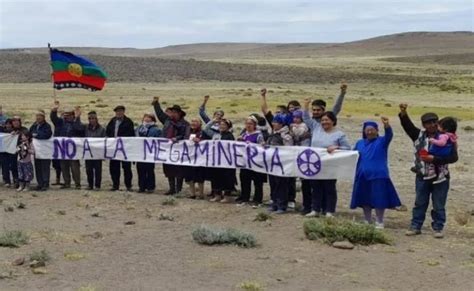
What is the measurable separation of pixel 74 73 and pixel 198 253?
311 inches

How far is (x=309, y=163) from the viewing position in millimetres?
12711

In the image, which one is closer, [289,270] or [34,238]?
[289,270]

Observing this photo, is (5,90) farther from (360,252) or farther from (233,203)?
(360,252)

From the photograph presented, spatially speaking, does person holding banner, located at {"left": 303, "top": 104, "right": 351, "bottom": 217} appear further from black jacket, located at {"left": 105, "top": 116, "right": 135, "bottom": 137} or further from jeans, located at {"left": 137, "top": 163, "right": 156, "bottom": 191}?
black jacket, located at {"left": 105, "top": 116, "right": 135, "bottom": 137}

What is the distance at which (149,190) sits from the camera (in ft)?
50.3

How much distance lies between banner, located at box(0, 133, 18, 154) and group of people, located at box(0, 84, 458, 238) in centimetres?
14

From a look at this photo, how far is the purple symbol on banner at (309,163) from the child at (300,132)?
1.16ft

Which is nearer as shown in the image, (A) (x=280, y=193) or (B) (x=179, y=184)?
(A) (x=280, y=193)

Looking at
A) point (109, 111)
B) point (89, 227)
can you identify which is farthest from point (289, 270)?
point (109, 111)

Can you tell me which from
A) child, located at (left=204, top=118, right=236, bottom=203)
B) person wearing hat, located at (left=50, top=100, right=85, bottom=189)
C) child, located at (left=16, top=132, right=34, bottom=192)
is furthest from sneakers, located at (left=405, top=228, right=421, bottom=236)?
child, located at (left=16, top=132, right=34, bottom=192)

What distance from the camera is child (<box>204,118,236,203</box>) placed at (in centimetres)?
1421

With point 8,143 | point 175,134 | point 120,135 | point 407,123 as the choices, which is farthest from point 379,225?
point 8,143

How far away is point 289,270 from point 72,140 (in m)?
7.43

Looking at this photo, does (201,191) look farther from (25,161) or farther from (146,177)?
(25,161)
